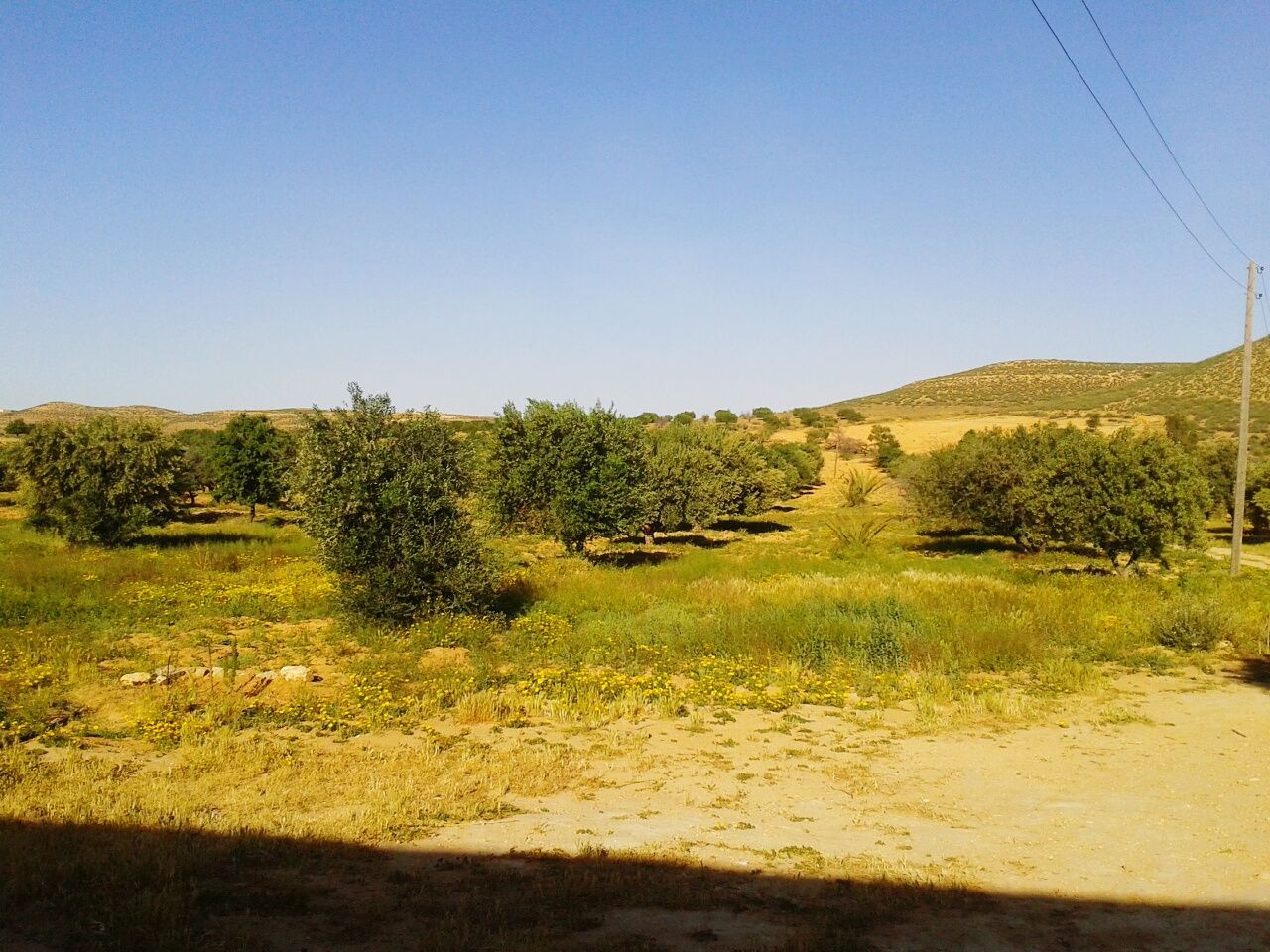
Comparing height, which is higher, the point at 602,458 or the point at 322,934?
the point at 602,458

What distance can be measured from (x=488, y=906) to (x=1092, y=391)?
12572 cm

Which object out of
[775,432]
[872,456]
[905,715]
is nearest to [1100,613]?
[905,715]

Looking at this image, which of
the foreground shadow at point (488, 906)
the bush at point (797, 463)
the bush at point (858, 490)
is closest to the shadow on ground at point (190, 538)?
the foreground shadow at point (488, 906)

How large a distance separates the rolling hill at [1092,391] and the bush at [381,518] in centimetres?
7591

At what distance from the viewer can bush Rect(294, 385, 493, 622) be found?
1647 centimetres

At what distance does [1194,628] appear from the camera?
52.3ft

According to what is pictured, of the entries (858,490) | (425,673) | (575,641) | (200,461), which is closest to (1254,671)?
(575,641)

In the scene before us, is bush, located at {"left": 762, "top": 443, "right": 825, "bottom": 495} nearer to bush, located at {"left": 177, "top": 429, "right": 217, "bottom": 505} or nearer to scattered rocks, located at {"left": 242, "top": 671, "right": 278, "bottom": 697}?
bush, located at {"left": 177, "top": 429, "right": 217, "bottom": 505}

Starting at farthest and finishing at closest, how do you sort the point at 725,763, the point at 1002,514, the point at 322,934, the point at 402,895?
the point at 1002,514 < the point at 725,763 < the point at 402,895 < the point at 322,934

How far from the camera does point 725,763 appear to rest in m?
9.79

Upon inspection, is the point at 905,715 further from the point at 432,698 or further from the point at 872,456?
the point at 872,456

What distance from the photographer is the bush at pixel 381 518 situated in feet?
54.0

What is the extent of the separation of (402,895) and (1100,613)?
17.1 metres

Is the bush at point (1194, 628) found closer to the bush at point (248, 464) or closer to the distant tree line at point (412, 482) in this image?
the distant tree line at point (412, 482)
